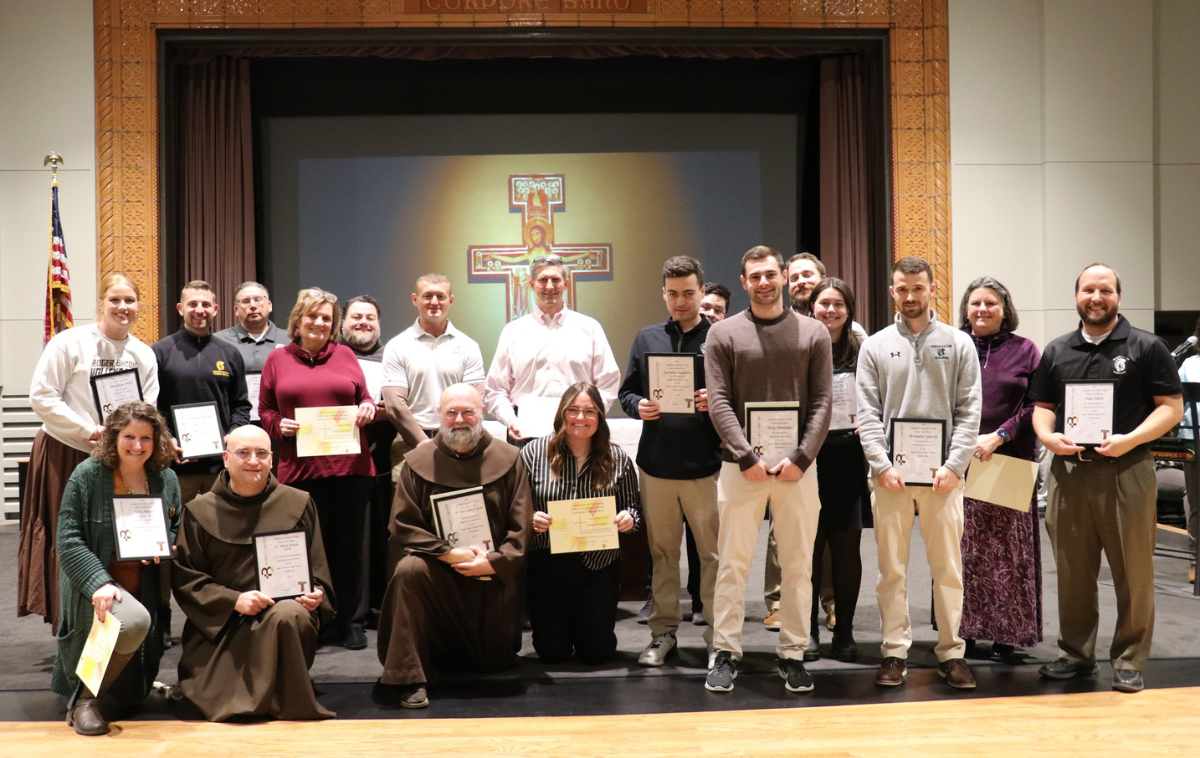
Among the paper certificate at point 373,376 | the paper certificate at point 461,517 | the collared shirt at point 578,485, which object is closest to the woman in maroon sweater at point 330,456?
the paper certificate at point 373,376

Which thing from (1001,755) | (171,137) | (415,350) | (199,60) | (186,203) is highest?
(199,60)

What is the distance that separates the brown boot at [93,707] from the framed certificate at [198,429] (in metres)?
0.97

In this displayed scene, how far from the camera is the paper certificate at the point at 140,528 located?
135 inches

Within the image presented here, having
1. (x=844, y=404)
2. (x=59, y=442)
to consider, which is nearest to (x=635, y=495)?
(x=844, y=404)

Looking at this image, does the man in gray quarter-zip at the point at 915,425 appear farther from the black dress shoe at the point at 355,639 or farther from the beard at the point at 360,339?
the beard at the point at 360,339

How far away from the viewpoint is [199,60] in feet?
26.2

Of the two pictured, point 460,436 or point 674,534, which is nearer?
point 460,436

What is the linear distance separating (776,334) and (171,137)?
630 centimetres

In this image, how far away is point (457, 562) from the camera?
12.3ft

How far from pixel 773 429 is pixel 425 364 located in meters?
1.77

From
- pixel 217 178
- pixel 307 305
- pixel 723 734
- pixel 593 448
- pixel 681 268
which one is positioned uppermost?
pixel 217 178

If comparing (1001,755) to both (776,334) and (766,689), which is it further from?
(776,334)

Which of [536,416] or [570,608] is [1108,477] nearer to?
[570,608]

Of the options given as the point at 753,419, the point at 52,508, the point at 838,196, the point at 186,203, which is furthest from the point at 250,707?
the point at 838,196
